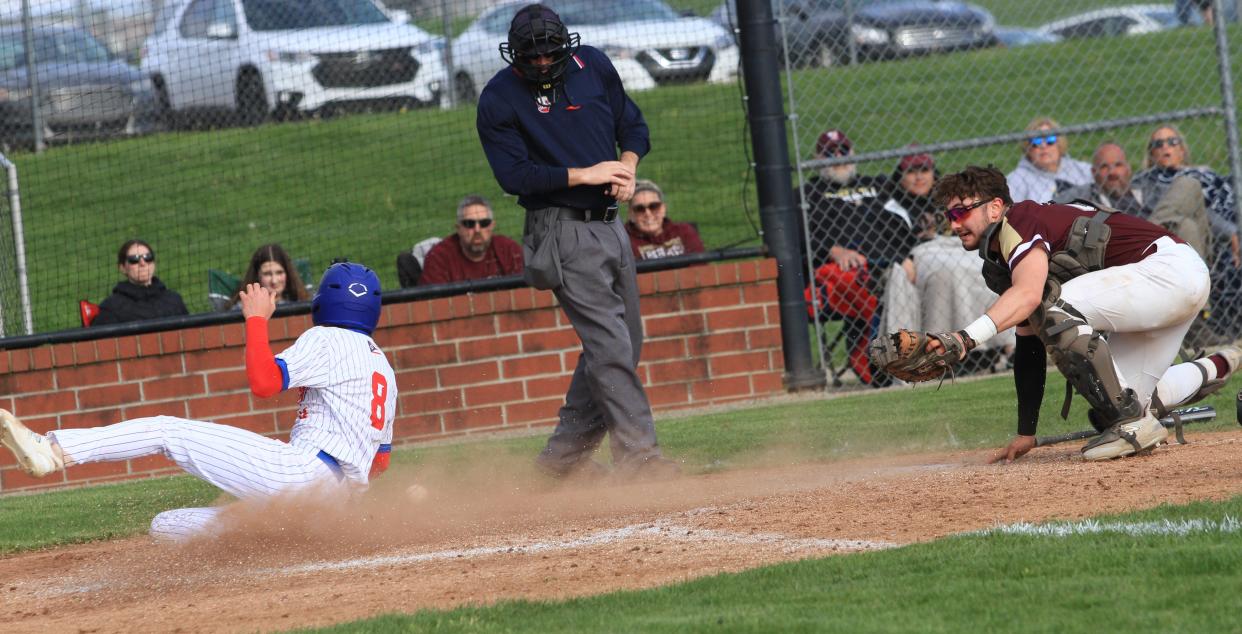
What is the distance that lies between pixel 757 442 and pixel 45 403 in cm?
484

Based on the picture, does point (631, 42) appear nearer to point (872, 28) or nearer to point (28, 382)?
point (872, 28)

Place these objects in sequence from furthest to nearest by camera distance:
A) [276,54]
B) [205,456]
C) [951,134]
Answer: [951,134] → [276,54] → [205,456]

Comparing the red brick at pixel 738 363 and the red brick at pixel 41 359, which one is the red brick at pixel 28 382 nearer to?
the red brick at pixel 41 359

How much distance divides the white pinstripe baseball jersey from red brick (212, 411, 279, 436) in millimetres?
3863

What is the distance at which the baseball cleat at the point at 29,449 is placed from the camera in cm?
544

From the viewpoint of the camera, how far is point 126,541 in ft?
22.1

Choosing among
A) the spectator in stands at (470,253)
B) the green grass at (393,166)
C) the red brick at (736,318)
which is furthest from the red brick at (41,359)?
the red brick at (736,318)

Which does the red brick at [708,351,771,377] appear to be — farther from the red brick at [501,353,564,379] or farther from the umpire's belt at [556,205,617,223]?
the umpire's belt at [556,205,617,223]

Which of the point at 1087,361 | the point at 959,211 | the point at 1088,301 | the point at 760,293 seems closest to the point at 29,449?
the point at 959,211

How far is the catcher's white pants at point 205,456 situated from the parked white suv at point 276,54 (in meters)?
7.04

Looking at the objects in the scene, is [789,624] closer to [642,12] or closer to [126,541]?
[126,541]

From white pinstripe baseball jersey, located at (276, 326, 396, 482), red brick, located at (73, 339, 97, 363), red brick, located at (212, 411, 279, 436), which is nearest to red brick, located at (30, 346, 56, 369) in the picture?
red brick, located at (73, 339, 97, 363)

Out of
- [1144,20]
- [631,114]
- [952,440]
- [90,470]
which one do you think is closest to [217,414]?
[90,470]

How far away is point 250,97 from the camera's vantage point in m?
12.9
